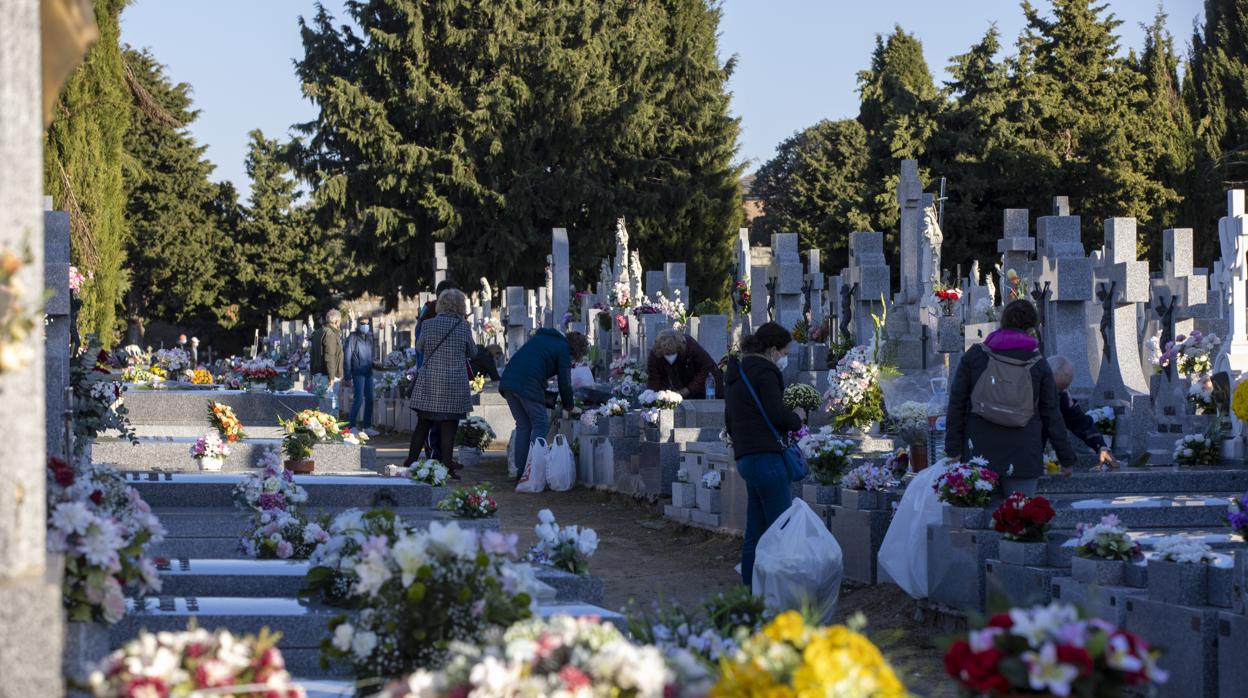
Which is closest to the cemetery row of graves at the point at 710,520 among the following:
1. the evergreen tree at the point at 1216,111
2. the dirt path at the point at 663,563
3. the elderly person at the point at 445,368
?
the dirt path at the point at 663,563

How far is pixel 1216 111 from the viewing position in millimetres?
44531

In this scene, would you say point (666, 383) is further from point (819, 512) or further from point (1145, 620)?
point (1145, 620)

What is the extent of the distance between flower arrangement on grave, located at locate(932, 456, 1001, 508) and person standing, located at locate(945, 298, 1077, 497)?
14 cm

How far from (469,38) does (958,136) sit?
12711 mm

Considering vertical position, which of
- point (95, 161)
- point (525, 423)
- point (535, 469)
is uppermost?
point (95, 161)

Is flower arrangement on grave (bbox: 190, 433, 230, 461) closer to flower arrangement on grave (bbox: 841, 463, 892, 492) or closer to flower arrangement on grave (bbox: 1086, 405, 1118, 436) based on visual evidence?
flower arrangement on grave (bbox: 841, 463, 892, 492)

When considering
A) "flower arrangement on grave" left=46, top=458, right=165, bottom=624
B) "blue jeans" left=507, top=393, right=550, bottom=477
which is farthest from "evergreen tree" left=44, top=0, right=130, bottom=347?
"flower arrangement on grave" left=46, top=458, right=165, bottom=624

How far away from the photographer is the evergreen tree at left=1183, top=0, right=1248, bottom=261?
139 feet

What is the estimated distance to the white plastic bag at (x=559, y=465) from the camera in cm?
1608

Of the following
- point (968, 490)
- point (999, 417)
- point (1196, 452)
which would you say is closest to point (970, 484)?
point (968, 490)

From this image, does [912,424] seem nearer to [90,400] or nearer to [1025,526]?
[1025,526]

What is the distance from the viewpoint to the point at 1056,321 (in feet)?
42.8

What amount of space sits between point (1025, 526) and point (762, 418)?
58.7 inches

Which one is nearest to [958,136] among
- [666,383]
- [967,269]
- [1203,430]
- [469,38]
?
[967,269]
